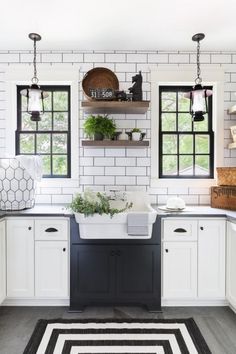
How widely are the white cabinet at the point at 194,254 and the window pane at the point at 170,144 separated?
102 centimetres

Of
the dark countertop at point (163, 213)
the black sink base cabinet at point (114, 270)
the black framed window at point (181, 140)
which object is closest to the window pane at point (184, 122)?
the black framed window at point (181, 140)

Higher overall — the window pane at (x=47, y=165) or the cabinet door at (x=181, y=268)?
the window pane at (x=47, y=165)

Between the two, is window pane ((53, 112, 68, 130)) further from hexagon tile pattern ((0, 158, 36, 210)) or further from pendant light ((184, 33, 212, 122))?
pendant light ((184, 33, 212, 122))

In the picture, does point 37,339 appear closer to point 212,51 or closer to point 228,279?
A: point 228,279

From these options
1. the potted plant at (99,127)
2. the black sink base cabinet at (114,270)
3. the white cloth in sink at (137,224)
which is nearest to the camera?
the white cloth in sink at (137,224)

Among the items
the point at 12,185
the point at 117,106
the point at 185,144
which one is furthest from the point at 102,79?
the point at 12,185

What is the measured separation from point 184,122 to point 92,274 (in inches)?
83.0

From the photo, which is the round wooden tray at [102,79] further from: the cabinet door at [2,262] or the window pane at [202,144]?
the cabinet door at [2,262]

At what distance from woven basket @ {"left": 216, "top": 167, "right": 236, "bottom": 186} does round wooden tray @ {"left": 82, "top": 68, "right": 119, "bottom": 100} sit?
154 cm

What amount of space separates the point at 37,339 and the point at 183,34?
3234mm

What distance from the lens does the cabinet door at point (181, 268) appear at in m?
2.71

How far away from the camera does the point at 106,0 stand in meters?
2.29

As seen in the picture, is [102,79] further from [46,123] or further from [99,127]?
[46,123]

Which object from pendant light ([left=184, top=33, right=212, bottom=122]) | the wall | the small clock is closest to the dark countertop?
the wall
